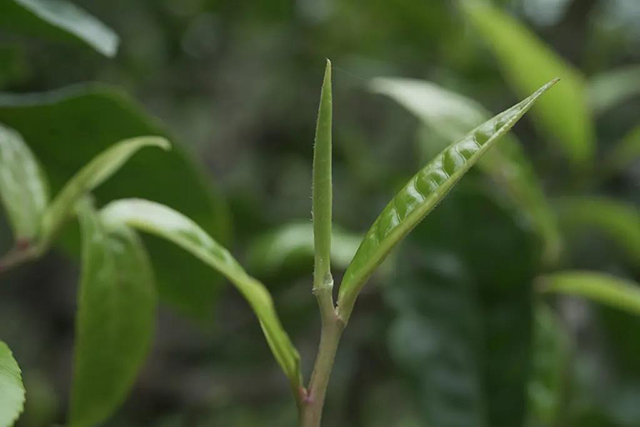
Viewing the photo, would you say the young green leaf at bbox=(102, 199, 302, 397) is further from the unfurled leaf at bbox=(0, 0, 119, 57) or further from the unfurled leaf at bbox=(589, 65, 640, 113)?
the unfurled leaf at bbox=(589, 65, 640, 113)

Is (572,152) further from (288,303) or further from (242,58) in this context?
(242,58)

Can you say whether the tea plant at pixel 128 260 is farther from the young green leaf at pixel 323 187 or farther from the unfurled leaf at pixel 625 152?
the unfurled leaf at pixel 625 152

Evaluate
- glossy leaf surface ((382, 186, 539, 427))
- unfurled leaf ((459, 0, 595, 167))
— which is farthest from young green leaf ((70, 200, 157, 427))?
unfurled leaf ((459, 0, 595, 167))

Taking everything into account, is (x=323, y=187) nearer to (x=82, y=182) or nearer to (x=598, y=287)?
(x=82, y=182)

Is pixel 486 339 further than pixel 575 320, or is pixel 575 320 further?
pixel 575 320

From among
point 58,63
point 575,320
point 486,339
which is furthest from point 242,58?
point 486,339
